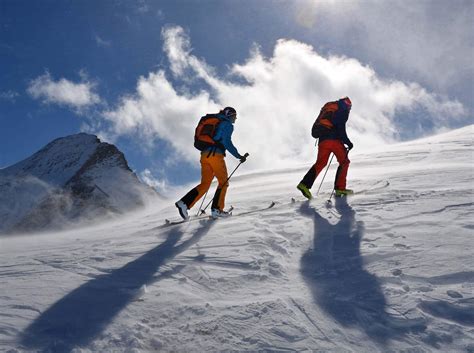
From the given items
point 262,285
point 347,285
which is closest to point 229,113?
point 262,285

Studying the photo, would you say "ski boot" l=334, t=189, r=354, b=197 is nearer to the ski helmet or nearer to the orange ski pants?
the ski helmet

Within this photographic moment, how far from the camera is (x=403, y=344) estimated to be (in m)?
3.24

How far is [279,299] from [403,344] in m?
1.15

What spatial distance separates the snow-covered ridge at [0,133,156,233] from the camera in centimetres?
5291

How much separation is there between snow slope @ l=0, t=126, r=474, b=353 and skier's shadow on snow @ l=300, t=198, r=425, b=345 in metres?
0.01

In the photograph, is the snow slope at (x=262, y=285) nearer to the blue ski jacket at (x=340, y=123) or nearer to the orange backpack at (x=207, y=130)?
the orange backpack at (x=207, y=130)

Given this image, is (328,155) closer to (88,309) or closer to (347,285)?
(347,285)

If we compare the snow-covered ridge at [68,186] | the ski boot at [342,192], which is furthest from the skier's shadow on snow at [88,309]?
the snow-covered ridge at [68,186]

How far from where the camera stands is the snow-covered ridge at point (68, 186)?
52.9 meters

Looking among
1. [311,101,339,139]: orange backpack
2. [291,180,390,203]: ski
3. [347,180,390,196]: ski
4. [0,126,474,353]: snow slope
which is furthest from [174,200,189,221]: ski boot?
[347,180,390,196]: ski

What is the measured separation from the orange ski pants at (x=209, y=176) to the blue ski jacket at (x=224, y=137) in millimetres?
127

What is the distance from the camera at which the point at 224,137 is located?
8.44m

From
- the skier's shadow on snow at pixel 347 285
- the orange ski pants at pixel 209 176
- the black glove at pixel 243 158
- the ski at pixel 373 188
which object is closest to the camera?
the skier's shadow on snow at pixel 347 285

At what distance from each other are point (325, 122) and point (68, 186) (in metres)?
58.0
